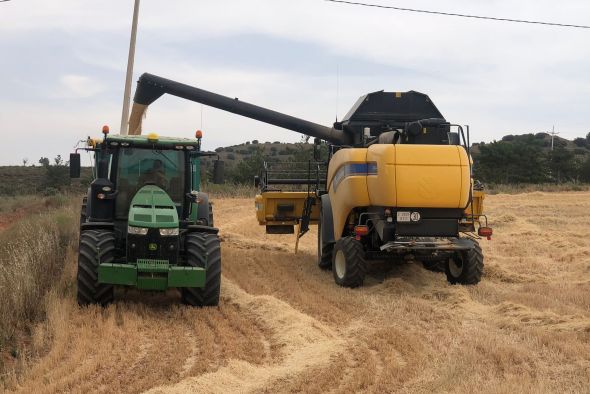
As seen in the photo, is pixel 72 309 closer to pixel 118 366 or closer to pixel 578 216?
pixel 118 366

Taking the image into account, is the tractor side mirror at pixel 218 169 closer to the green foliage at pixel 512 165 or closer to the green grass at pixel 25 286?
the green grass at pixel 25 286

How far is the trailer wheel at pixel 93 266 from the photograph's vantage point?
8.66 meters

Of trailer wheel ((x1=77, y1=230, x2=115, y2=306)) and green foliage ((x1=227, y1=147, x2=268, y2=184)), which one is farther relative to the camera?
green foliage ((x1=227, y1=147, x2=268, y2=184))

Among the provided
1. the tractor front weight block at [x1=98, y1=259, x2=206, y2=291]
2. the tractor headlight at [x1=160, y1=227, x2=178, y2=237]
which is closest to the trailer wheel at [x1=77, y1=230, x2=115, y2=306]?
the tractor front weight block at [x1=98, y1=259, x2=206, y2=291]

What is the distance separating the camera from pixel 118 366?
636cm

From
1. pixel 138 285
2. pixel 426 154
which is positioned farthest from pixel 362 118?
pixel 138 285

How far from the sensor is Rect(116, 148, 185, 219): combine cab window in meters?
9.83

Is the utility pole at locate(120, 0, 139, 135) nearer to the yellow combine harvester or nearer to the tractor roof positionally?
the yellow combine harvester

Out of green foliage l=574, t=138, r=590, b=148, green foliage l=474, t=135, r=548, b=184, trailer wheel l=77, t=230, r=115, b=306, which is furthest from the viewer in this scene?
green foliage l=574, t=138, r=590, b=148

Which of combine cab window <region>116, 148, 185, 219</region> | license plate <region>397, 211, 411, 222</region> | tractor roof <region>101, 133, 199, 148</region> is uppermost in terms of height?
tractor roof <region>101, 133, 199, 148</region>

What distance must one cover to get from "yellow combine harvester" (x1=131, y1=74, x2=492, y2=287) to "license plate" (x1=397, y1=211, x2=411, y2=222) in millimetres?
15

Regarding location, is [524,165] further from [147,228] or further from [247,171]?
[147,228]

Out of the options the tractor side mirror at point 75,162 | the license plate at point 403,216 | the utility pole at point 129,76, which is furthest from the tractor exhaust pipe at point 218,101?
the tractor side mirror at point 75,162

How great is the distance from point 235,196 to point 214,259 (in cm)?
2263
